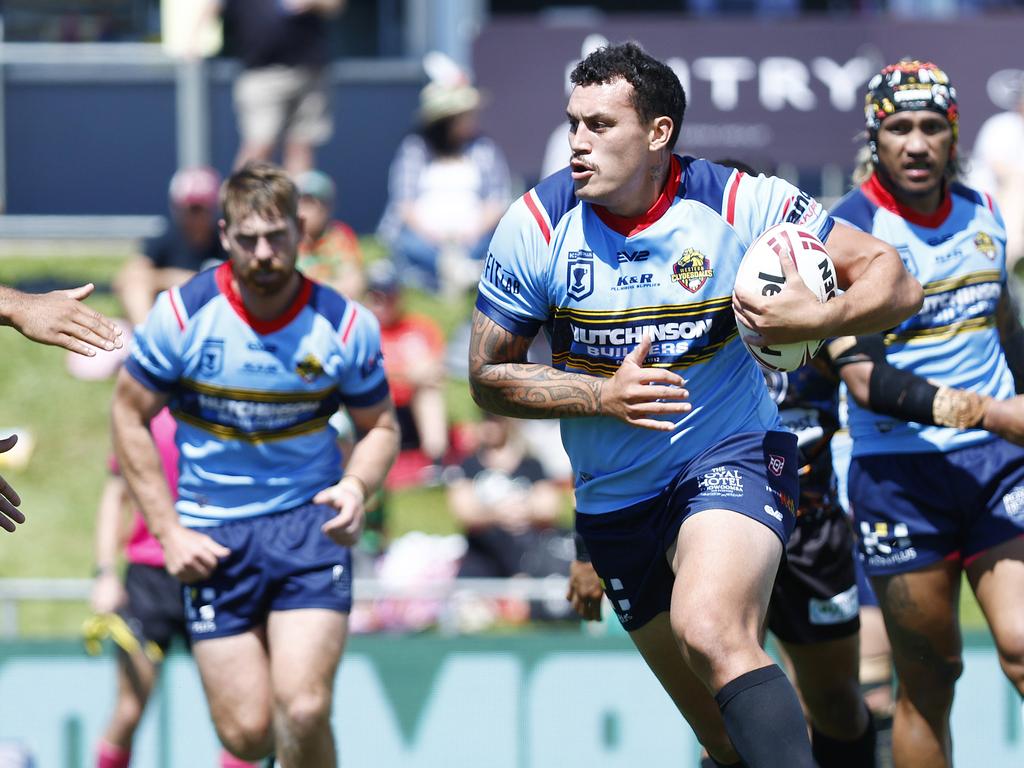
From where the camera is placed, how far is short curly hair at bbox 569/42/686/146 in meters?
4.84

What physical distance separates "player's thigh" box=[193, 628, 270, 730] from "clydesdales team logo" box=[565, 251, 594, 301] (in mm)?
2118

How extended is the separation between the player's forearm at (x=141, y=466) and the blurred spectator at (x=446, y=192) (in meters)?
6.54

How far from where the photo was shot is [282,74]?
488 inches

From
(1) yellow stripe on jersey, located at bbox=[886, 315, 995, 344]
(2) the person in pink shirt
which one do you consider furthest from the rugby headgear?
(2) the person in pink shirt

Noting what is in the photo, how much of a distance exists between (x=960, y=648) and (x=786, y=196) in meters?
1.86

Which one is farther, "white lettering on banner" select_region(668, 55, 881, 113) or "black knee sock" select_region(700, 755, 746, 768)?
"white lettering on banner" select_region(668, 55, 881, 113)

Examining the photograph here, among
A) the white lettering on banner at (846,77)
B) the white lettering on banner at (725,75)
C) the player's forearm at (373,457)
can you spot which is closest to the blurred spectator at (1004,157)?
the white lettering on banner at (846,77)

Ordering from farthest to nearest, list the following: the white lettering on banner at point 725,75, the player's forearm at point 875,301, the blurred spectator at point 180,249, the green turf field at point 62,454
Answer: the white lettering on banner at point 725,75, the green turf field at point 62,454, the blurred spectator at point 180,249, the player's forearm at point 875,301

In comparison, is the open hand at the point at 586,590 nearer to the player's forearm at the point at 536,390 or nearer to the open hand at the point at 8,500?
the player's forearm at the point at 536,390

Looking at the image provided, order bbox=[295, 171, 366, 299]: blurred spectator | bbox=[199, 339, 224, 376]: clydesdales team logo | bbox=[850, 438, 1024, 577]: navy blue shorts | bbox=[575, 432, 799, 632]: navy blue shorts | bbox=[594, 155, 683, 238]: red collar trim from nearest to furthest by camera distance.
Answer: bbox=[575, 432, 799, 632]: navy blue shorts
bbox=[594, 155, 683, 238]: red collar trim
bbox=[850, 438, 1024, 577]: navy blue shorts
bbox=[199, 339, 224, 376]: clydesdales team logo
bbox=[295, 171, 366, 299]: blurred spectator

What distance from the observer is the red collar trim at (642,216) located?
4.87 metres

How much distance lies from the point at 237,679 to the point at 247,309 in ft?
4.59

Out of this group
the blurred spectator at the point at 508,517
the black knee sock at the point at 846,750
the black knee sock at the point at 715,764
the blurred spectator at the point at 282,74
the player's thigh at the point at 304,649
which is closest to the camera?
the black knee sock at the point at 715,764

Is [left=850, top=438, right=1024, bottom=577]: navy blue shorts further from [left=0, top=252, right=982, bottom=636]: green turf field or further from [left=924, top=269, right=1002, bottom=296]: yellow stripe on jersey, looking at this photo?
[left=0, top=252, right=982, bottom=636]: green turf field
